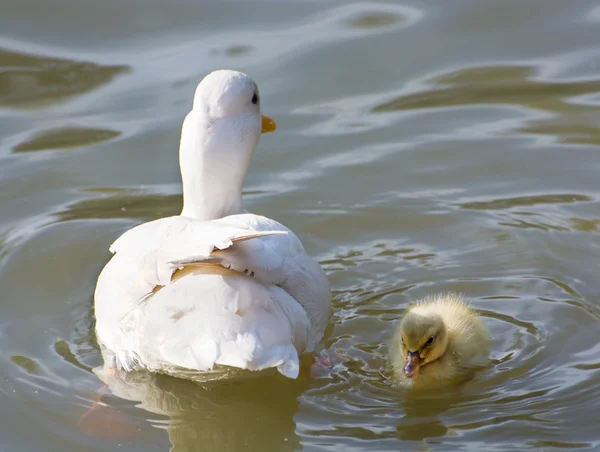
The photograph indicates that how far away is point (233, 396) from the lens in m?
4.60

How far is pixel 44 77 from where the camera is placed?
8.41m

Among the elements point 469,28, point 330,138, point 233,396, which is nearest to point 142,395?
point 233,396

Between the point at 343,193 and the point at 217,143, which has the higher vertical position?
the point at 217,143

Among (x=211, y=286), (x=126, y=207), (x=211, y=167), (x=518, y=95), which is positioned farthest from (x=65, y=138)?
(x=211, y=286)

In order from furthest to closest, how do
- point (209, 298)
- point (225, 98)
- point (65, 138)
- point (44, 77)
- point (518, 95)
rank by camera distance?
point (44, 77) → point (518, 95) → point (65, 138) → point (225, 98) → point (209, 298)

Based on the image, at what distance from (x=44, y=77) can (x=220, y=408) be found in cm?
480

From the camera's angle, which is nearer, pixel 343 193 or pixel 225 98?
pixel 225 98

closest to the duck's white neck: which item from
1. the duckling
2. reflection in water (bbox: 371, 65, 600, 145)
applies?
the duckling

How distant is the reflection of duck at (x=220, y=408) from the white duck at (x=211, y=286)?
0.15 metres

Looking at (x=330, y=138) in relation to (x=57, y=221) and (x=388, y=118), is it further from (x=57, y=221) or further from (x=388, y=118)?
(x=57, y=221)

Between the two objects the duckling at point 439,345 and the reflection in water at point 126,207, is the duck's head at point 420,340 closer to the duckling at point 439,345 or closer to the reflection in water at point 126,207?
the duckling at point 439,345

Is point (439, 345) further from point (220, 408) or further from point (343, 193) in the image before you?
point (343, 193)

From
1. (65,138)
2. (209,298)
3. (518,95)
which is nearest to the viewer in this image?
(209,298)

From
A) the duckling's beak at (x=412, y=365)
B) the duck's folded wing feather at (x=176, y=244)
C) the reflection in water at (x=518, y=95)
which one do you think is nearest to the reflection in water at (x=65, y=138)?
the reflection in water at (x=518, y=95)
